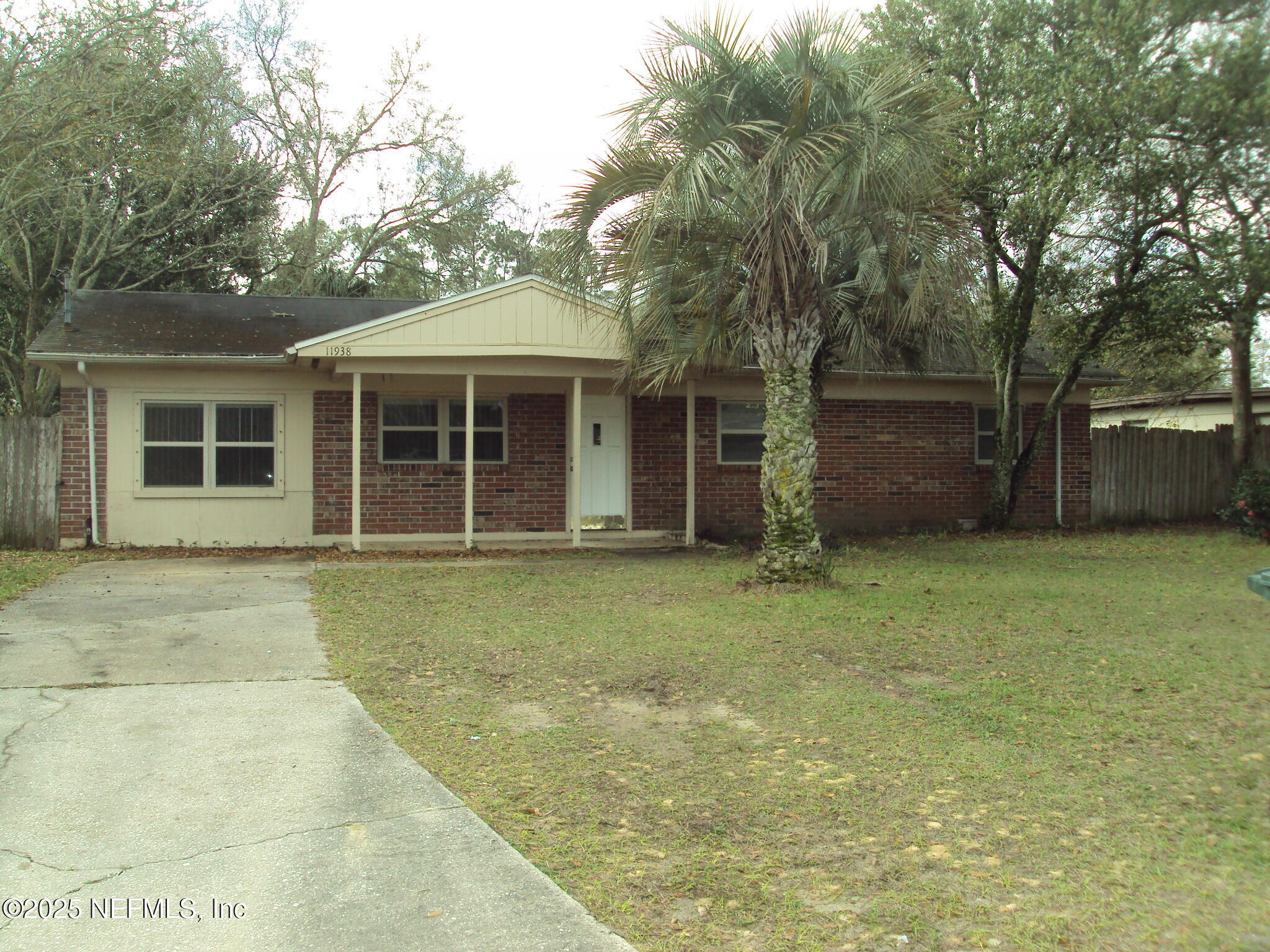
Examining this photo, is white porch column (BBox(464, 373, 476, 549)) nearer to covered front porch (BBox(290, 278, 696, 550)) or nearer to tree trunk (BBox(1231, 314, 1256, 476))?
covered front porch (BBox(290, 278, 696, 550))

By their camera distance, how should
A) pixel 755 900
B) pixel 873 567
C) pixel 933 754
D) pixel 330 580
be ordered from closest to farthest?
pixel 755 900 → pixel 933 754 → pixel 330 580 → pixel 873 567

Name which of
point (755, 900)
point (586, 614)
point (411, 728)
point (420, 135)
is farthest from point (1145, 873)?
point (420, 135)

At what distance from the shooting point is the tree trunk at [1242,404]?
1672 cm

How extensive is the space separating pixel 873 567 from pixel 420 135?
71.7 feet

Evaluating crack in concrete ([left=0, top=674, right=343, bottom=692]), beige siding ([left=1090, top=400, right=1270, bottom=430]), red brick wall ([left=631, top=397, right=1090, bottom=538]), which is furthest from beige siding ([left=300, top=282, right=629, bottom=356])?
beige siding ([left=1090, top=400, right=1270, bottom=430])

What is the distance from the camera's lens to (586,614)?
884 centimetres

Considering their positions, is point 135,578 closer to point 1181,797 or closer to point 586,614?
point 586,614

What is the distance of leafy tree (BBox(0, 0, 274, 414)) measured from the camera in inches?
496

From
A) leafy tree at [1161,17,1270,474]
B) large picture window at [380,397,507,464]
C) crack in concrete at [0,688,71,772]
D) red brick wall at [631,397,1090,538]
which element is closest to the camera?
crack in concrete at [0,688,71,772]

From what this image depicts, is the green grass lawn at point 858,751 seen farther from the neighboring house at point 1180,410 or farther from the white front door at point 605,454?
the neighboring house at point 1180,410

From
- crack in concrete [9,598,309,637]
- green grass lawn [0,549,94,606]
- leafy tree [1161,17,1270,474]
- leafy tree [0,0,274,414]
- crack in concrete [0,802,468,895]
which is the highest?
leafy tree [0,0,274,414]

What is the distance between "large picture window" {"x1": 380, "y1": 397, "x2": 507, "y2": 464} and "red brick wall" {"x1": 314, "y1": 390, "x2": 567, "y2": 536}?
0.33 ft

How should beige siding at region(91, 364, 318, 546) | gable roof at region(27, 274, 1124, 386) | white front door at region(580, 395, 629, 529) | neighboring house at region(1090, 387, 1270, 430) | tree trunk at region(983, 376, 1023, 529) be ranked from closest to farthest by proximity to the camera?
gable roof at region(27, 274, 1124, 386) → beige siding at region(91, 364, 318, 546) → white front door at region(580, 395, 629, 529) → tree trunk at region(983, 376, 1023, 529) → neighboring house at region(1090, 387, 1270, 430)

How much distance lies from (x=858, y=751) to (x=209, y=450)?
11.5 metres
